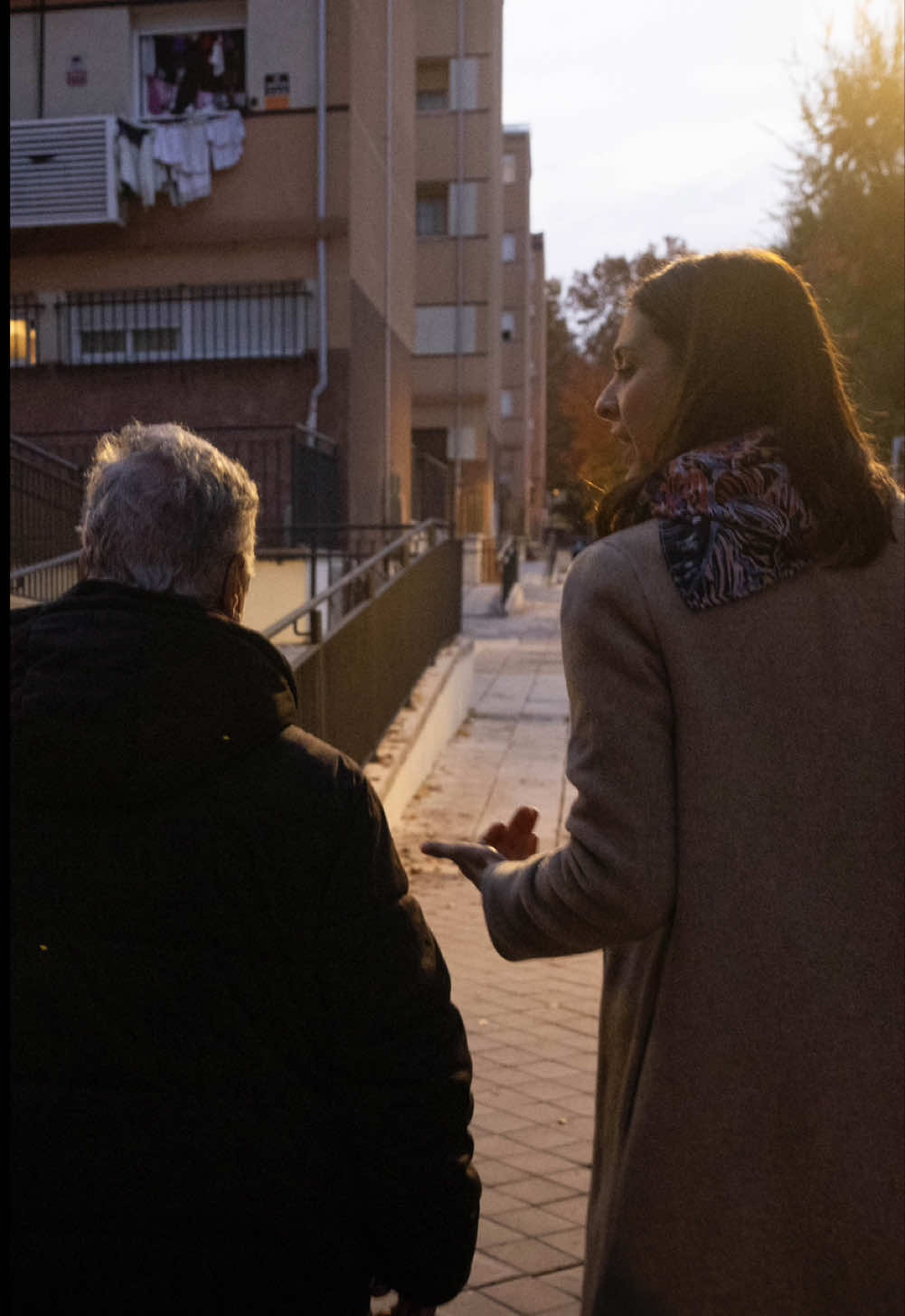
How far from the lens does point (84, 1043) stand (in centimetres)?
183

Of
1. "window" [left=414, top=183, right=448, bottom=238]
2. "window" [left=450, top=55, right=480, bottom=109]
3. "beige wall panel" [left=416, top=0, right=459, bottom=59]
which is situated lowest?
"window" [left=414, top=183, right=448, bottom=238]

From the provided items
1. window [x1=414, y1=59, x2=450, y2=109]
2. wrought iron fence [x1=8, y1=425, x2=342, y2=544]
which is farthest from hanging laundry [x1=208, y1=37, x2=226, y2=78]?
window [x1=414, y1=59, x2=450, y2=109]

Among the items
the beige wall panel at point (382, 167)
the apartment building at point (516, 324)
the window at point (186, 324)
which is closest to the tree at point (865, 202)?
the beige wall panel at point (382, 167)

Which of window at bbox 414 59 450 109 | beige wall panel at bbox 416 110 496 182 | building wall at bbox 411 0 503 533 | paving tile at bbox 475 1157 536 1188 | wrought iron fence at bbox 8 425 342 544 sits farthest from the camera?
beige wall panel at bbox 416 110 496 182

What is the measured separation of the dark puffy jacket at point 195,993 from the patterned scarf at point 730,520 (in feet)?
1.67

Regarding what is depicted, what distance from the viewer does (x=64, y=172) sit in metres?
16.5

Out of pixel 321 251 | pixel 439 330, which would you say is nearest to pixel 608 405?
pixel 321 251

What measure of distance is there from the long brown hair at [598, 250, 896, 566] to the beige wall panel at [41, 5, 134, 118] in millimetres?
16224

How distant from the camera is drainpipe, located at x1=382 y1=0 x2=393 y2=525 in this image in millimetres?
18961

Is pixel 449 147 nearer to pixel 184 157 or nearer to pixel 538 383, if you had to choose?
pixel 184 157

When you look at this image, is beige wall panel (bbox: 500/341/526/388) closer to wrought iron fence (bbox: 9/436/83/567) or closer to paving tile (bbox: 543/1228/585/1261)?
wrought iron fence (bbox: 9/436/83/567)

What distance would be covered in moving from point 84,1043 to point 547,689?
14.3 m

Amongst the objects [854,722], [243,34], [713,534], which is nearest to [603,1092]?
[854,722]

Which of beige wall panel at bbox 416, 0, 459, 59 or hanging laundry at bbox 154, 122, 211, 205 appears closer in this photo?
hanging laundry at bbox 154, 122, 211, 205
